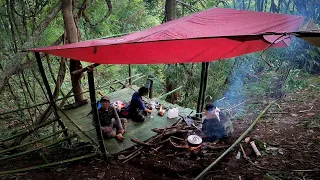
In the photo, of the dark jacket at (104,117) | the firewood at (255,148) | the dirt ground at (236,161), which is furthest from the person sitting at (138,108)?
the firewood at (255,148)

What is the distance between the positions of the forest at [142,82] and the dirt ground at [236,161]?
0.01 meters

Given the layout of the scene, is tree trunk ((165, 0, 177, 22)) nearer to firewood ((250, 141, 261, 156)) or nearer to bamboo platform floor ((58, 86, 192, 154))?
bamboo platform floor ((58, 86, 192, 154))

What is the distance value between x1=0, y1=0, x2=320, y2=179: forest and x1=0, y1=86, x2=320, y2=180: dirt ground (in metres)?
0.01

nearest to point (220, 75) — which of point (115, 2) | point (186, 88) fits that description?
point (186, 88)

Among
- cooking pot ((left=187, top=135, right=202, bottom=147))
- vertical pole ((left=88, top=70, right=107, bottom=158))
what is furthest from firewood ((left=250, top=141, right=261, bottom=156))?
vertical pole ((left=88, top=70, right=107, bottom=158))

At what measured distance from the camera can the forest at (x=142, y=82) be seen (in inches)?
135

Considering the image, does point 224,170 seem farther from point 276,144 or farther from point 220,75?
point 220,75

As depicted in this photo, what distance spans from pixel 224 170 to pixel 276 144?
956 mm

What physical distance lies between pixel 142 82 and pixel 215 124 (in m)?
5.57

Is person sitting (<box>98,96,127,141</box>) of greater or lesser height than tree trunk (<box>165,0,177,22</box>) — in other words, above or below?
below

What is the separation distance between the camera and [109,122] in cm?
438

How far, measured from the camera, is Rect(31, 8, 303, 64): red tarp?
2.68 metres

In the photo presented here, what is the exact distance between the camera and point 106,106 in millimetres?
4328

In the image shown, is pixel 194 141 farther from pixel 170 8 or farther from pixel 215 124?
pixel 170 8
